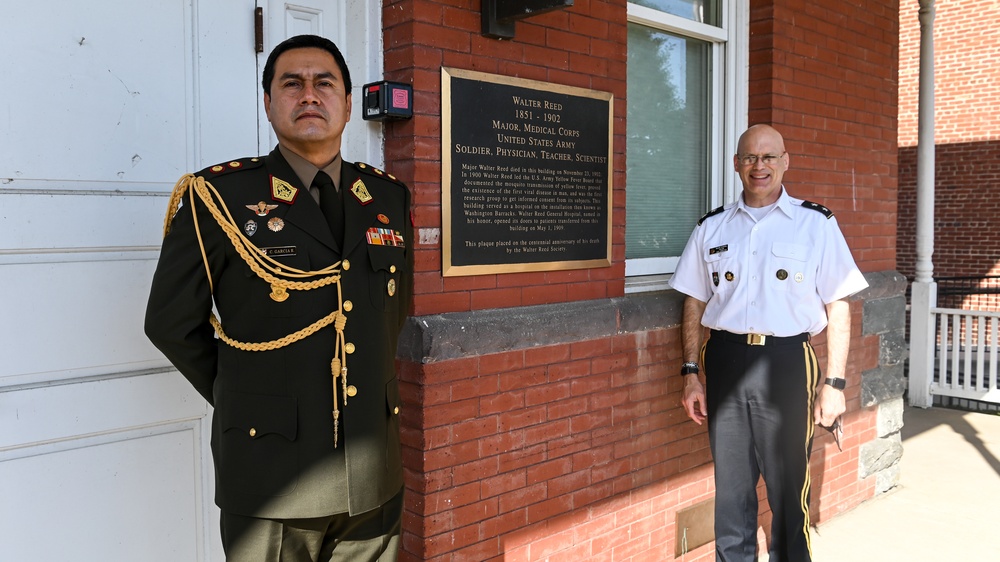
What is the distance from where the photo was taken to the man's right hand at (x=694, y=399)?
12.1 feet

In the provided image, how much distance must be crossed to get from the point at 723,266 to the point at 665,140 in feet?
3.22

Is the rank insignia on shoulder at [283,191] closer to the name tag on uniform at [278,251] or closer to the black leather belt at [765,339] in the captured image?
the name tag on uniform at [278,251]

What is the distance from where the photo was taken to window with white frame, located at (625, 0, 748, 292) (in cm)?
410

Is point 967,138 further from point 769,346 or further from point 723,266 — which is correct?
point 769,346

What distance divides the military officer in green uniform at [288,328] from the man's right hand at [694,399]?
1.90m

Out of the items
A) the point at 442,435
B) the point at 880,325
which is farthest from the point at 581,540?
the point at 880,325

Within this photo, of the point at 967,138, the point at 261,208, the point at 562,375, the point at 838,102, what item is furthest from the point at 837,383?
the point at 967,138

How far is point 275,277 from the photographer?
1996 mm

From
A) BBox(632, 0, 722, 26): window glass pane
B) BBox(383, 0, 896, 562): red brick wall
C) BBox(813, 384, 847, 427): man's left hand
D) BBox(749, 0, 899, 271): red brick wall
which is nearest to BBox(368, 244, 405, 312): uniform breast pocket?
BBox(383, 0, 896, 562): red brick wall

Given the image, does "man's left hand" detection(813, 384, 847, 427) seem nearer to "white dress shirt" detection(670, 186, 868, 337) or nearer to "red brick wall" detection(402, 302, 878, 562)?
"white dress shirt" detection(670, 186, 868, 337)

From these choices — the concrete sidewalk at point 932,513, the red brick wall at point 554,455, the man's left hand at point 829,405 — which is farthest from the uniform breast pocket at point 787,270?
the concrete sidewalk at point 932,513

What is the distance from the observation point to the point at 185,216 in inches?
79.3

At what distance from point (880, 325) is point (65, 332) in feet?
15.2

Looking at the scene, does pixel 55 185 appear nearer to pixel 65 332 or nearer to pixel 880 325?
pixel 65 332
